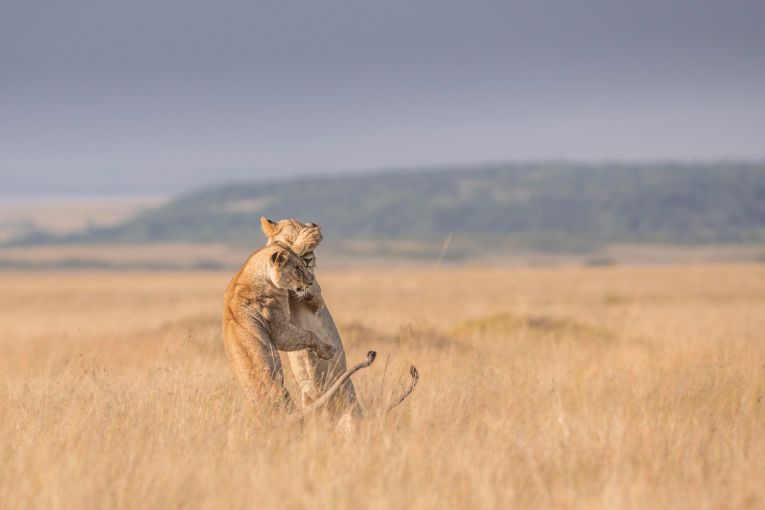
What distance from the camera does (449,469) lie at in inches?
225

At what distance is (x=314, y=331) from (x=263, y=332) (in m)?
0.35

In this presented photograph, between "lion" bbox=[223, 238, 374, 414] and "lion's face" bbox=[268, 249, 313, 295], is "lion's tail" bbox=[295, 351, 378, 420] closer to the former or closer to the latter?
"lion" bbox=[223, 238, 374, 414]

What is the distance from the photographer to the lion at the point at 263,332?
5.81 metres

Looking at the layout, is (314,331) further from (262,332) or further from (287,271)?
(287,271)

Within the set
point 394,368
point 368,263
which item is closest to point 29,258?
point 368,263

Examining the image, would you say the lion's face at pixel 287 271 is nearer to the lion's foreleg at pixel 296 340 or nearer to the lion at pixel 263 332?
the lion at pixel 263 332

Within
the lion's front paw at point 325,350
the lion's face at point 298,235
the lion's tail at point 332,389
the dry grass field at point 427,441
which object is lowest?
the dry grass field at point 427,441

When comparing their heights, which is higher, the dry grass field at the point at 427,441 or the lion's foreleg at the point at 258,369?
the lion's foreleg at the point at 258,369

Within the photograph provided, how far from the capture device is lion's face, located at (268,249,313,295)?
220 inches

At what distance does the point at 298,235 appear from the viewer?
577cm

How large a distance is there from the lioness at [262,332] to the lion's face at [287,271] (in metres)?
0.09

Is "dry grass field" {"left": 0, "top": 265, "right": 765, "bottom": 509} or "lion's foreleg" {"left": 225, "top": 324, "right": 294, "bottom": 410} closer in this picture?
"dry grass field" {"left": 0, "top": 265, "right": 765, "bottom": 509}

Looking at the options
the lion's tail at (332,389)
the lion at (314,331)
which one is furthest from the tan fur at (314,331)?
the lion's tail at (332,389)

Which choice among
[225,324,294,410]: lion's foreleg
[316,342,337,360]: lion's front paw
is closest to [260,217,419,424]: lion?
[316,342,337,360]: lion's front paw
